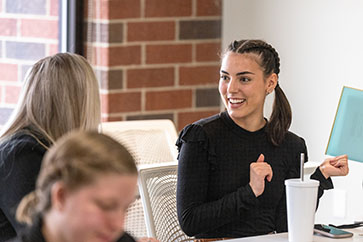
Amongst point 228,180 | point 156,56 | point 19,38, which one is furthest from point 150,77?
point 228,180

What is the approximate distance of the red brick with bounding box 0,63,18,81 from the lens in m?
3.17

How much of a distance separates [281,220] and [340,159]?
0.27 meters

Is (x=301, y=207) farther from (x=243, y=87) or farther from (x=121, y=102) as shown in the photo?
(x=121, y=102)

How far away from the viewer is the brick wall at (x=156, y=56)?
3223mm

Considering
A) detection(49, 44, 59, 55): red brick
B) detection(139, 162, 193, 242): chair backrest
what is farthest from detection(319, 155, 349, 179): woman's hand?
detection(49, 44, 59, 55): red brick

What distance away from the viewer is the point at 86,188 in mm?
1061

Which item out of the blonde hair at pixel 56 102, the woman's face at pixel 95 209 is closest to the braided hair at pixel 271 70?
the blonde hair at pixel 56 102

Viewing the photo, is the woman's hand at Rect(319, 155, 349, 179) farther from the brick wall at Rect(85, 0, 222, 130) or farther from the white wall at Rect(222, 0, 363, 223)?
the brick wall at Rect(85, 0, 222, 130)

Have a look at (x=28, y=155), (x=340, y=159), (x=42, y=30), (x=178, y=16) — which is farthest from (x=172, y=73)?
(x=28, y=155)

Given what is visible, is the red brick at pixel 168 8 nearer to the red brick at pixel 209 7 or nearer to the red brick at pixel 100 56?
the red brick at pixel 209 7

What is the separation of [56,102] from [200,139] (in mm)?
492

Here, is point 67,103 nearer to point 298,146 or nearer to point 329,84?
point 298,146

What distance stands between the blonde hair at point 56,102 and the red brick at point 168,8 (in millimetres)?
1409

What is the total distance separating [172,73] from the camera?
342cm
